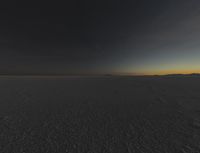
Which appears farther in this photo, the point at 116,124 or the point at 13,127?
the point at 116,124

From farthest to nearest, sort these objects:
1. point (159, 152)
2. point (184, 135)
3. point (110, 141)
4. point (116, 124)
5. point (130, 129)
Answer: point (116, 124) < point (130, 129) < point (184, 135) < point (110, 141) < point (159, 152)

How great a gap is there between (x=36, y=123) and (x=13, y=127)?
790 mm

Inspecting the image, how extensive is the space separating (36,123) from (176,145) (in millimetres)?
5316

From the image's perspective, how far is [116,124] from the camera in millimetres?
4559

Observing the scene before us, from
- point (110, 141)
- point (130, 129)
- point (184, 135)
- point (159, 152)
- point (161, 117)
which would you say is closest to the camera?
point (159, 152)

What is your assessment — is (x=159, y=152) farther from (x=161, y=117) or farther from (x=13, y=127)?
(x=13, y=127)

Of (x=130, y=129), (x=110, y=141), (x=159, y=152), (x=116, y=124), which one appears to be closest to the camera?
(x=159, y=152)

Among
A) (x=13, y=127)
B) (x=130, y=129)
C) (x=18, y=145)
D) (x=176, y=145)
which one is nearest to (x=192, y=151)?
(x=176, y=145)

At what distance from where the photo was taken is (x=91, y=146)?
3.23 m

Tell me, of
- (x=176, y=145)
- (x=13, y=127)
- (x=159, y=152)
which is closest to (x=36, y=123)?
(x=13, y=127)

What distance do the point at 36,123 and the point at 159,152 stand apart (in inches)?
187

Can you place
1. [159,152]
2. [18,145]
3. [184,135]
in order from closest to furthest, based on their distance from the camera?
[159,152] → [18,145] → [184,135]

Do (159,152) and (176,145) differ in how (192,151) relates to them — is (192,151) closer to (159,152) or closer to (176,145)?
(176,145)

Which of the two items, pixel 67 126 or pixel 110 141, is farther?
pixel 67 126
